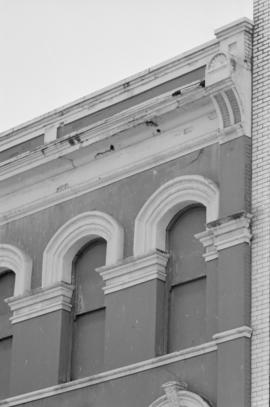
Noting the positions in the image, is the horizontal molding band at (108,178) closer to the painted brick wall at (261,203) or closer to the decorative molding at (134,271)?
the painted brick wall at (261,203)

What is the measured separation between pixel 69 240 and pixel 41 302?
46.1 inches

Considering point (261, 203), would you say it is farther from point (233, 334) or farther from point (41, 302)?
point (41, 302)

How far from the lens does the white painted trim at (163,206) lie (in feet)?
80.6

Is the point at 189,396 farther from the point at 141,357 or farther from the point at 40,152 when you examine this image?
the point at 40,152

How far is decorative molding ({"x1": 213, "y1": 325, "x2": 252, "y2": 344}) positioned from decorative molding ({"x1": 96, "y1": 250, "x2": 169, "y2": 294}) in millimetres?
2118

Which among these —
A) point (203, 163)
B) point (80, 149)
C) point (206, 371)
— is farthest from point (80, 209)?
point (206, 371)

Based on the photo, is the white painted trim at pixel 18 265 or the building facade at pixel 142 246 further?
the white painted trim at pixel 18 265

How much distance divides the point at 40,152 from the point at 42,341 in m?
3.40

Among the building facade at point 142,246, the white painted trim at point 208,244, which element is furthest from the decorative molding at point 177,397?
the white painted trim at point 208,244

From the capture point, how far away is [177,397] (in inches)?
907

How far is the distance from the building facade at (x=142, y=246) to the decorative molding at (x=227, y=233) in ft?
0.07

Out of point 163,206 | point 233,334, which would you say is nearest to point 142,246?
point 163,206

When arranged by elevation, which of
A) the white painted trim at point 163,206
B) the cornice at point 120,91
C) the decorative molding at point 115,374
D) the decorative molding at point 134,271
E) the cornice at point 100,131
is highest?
the cornice at point 120,91

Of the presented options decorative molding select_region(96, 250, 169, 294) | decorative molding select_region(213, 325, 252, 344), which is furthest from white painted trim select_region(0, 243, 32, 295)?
decorative molding select_region(213, 325, 252, 344)
